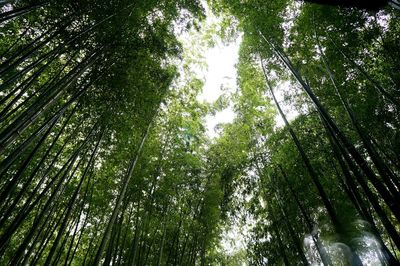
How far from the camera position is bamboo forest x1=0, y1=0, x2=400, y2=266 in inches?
159

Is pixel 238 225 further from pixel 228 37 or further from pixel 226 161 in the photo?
pixel 228 37

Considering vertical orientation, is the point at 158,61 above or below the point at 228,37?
below

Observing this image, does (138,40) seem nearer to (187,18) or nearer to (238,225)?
(187,18)

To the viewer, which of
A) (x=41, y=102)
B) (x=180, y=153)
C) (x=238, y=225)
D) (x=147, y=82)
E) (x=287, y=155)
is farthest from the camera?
(x=238, y=225)

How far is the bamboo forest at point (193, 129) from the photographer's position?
159 inches

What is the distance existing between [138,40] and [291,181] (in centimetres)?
460

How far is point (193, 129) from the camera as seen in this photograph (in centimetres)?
761

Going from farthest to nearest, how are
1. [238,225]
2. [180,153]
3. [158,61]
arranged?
[238,225]
[180,153]
[158,61]

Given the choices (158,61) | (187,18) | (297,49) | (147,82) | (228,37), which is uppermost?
(228,37)

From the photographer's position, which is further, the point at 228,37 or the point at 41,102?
the point at 228,37

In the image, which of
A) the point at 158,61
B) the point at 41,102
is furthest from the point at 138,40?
the point at 41,102

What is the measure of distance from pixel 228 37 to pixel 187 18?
1.83 m

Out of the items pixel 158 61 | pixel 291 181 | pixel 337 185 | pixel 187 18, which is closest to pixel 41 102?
pixel 158 61

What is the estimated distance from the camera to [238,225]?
350 inches
